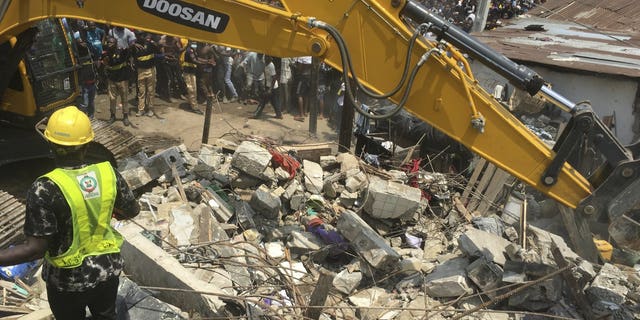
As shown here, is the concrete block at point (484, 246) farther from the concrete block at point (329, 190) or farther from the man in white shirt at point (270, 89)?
the man in white shirt at point (270, 89)

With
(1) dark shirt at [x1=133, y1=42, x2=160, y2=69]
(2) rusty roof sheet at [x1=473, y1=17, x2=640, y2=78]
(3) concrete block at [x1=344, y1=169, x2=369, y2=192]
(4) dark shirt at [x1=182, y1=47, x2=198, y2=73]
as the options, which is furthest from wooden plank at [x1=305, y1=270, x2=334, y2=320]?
(4) dark shirt at [x1=182, y1=47, x2=198, y2=73]

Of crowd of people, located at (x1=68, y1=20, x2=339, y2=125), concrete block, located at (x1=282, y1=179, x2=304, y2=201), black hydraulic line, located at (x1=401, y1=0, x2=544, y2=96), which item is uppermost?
black hydraulic line, located at (x1=401, y1=0, x2=544, y2=96)

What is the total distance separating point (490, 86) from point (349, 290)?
7.47 meters

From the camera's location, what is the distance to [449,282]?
5.39 metres

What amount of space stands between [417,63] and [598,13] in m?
16.3

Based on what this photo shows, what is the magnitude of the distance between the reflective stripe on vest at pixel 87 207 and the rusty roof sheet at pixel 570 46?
9.57 m

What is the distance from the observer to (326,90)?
13.0 m

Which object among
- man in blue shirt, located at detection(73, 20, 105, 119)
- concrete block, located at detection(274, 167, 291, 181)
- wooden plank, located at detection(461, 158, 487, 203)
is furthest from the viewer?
man in blue shirt, located at detection(73, 20, 105, 119)

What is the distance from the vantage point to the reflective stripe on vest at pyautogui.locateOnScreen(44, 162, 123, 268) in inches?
118

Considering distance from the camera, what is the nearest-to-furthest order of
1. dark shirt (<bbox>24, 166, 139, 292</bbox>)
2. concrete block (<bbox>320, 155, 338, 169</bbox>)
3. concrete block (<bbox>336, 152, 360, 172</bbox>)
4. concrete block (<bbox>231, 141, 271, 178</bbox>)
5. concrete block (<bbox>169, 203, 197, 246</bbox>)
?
dark shirt (<bbox>24, 166, 139, 292</bbox>) → concrete block (<bbox>169, 203, 197, 246</bbox>) → concrete block (<bbox>231, 141, 271, 178</bbox>) → concrete block (<bbox>336, 152, 360, 172</bbox>) → concrete block (<bbox>320, 155, 338, 169</bbox>)

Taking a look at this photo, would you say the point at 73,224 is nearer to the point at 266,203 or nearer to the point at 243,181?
the point at 266,203

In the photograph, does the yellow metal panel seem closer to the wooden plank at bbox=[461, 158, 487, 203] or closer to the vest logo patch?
the vest logo patch

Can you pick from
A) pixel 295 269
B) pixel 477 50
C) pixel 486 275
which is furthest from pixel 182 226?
pixel 477 50

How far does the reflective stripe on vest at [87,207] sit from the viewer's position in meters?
2.99
